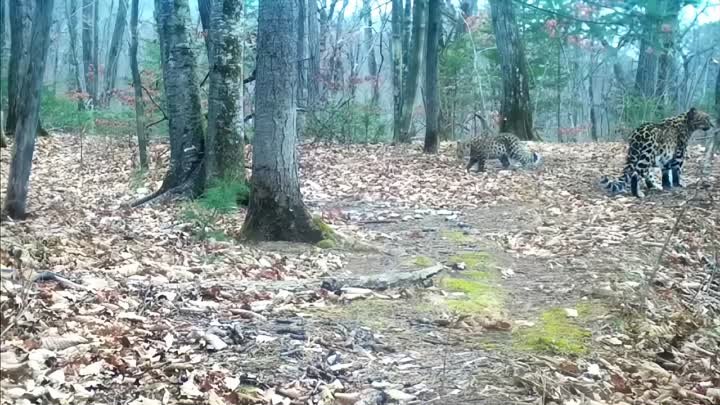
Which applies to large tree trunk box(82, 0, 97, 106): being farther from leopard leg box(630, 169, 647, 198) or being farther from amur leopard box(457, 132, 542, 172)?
leopard leg box(630, 169, 647, 198)

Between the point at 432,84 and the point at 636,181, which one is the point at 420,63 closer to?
the point at 432,84

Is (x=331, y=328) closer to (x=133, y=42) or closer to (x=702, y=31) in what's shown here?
(x=133, y=42)

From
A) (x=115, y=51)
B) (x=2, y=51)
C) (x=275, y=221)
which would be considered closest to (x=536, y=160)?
(x=275, y=221)

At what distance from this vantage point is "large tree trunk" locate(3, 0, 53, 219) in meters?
3.32

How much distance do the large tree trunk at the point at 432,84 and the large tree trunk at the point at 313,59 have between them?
4129 millimetres

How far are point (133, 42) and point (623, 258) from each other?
9.24 meters

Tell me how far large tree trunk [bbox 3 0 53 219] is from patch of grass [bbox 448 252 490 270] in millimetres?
5055

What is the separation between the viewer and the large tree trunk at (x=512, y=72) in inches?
685

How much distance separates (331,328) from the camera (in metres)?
5.16

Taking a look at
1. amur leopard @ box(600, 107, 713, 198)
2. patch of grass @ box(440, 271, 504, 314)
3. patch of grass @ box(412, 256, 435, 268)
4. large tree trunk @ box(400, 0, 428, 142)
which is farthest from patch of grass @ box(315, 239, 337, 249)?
large tree trunk @ box(400, 0, 428, 142)

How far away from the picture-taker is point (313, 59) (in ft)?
71.5

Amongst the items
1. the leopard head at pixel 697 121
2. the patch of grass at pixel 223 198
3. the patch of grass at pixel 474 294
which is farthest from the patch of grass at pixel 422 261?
the leopard head at pixel 697 121

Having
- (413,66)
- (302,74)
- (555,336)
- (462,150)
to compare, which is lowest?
(555,336)

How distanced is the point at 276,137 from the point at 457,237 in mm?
2845
